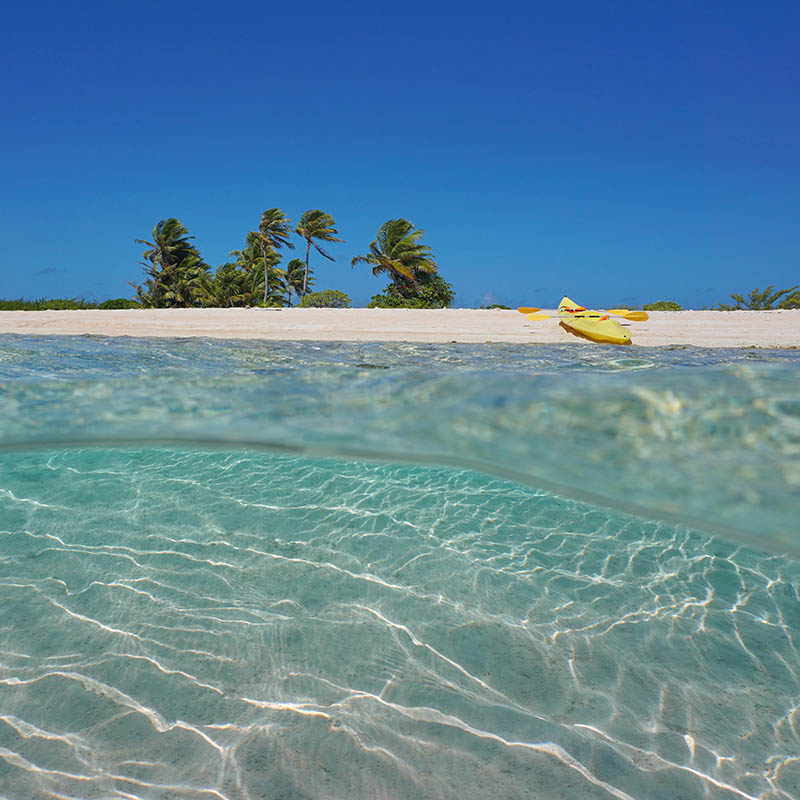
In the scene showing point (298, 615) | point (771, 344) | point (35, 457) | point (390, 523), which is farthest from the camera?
point (771, 344)

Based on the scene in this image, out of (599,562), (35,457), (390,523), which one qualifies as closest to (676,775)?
(599,562)

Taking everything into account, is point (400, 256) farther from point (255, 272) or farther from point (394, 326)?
point (394, 326)

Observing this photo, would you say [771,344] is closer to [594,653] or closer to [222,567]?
[594,653]

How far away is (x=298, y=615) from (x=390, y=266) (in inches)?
1554

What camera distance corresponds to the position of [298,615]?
3.33 meters

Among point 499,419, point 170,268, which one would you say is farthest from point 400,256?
point 499,419

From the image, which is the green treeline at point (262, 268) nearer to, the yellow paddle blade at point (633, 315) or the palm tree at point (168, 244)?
the palm tree at point (168, 244)

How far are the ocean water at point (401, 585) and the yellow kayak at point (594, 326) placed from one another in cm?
597

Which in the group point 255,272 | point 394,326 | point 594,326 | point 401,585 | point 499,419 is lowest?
point 401,585

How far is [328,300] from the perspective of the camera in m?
44.0

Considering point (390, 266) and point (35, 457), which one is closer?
point (35, 457)

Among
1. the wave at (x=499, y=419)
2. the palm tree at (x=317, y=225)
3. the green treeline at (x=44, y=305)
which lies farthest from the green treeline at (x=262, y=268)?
the wave at (x=499, y=419)

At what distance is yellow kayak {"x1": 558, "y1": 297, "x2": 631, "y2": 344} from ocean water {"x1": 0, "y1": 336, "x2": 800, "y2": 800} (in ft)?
19.6

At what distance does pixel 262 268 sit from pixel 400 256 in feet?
41.2
